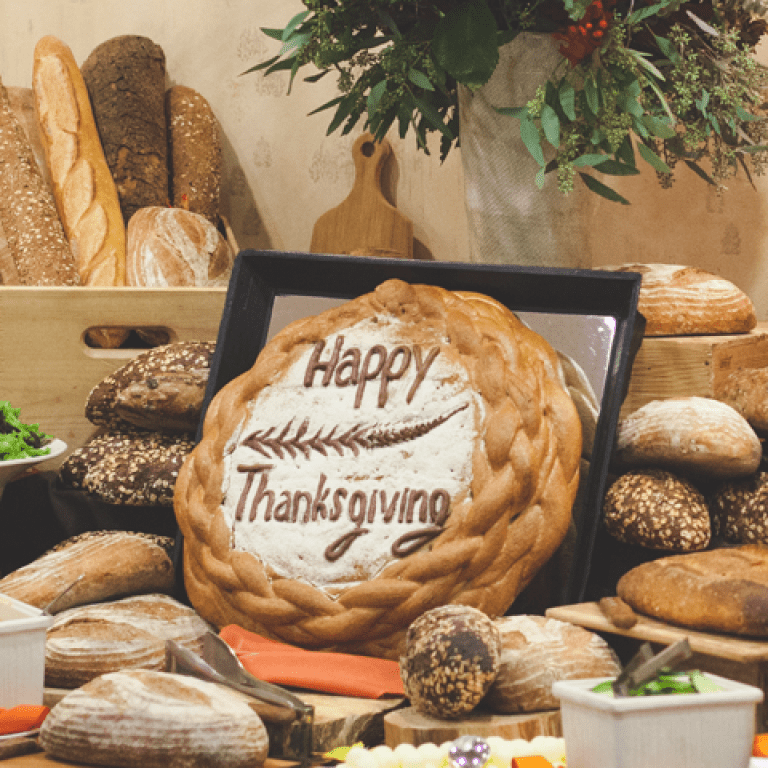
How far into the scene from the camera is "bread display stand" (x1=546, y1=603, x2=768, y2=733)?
2.81 feet

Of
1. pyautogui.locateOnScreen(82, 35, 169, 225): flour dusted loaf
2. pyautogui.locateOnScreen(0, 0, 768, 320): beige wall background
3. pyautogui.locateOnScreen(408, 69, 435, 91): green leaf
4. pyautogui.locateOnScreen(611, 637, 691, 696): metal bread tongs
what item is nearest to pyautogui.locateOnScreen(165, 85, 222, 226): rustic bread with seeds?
pyautogui.locateOnScreen(82, 35, 169, 225): flour dusted loaf

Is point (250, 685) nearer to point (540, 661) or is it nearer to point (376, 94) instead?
point (540, 661)

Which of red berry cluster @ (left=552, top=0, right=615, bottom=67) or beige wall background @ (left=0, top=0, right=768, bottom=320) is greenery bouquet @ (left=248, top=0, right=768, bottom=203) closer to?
red berry cluster @ (left=552, top=0, right=615, bottom=67)

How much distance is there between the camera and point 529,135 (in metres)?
1.32

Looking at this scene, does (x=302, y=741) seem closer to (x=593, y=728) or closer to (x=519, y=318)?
(x=593, y=728)

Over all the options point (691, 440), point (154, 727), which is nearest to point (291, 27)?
point (691, 440)

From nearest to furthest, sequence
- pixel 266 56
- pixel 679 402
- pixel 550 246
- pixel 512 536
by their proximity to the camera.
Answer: pixel 512 536 → pixel 679 402 → pixel 550 246 → pixel 266 56

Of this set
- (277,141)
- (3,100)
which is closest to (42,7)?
(3,100)

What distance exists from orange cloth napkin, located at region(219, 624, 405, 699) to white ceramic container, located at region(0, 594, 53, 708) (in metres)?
0.23

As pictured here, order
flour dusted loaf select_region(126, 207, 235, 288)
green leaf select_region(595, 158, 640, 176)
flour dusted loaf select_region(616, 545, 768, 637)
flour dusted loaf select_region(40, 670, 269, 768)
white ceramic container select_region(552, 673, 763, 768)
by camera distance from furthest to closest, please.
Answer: flour dusted loaf select_region(126, 207, 235, 288) → green leaf select_region(595, 158, 640, 176) → flour dusted loaf select_region(616, 545, 768, 637) → flour dusted loaf select_region(40, 670, 269, 768) → white ceramic container select_region(552, 673, 763, 768)

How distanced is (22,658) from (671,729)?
2.00 ft

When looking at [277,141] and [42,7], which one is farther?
[42,7]

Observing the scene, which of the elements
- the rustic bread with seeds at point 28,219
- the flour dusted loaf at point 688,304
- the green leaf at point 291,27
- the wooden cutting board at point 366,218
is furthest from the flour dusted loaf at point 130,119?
the flour dusted loaf at point 688,304

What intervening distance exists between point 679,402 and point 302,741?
2.23ft
